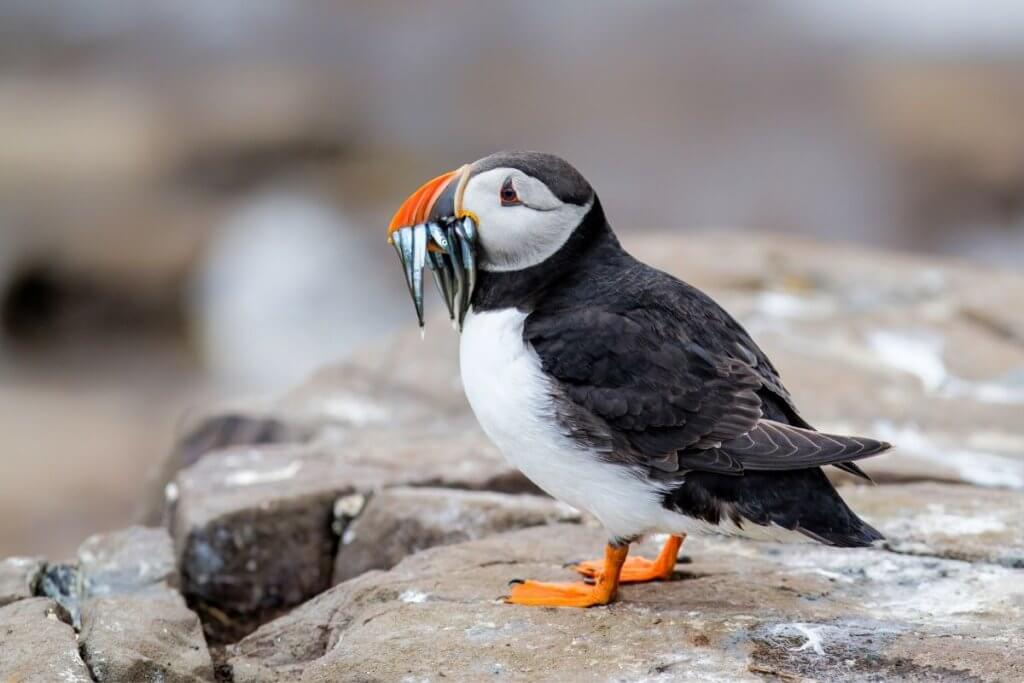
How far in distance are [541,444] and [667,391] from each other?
394mm

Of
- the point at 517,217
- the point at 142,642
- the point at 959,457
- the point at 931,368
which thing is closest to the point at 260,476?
the point at 142,642

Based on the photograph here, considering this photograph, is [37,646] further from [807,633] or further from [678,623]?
[807,633]

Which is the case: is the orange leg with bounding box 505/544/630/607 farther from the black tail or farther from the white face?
the white face

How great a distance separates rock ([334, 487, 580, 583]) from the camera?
4742 mm

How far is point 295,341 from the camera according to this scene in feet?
44.8

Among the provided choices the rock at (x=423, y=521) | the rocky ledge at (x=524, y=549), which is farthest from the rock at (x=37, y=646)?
the rock at (x=423, y=521)

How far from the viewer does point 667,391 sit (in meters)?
3.68

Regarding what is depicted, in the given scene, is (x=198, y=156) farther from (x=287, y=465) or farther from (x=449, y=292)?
(x=449, y=292)

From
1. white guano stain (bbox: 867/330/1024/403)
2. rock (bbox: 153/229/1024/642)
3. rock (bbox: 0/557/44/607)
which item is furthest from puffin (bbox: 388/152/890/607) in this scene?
white guano stain (bbox: 867/330/1024/403)

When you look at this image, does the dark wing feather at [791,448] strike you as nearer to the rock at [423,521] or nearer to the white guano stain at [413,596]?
the white guano stain at [413,596]

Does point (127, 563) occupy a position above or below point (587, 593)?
below

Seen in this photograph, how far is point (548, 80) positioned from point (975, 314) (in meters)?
10.1

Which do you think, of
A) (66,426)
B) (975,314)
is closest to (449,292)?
(975,314)

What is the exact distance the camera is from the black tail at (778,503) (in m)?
3.54
